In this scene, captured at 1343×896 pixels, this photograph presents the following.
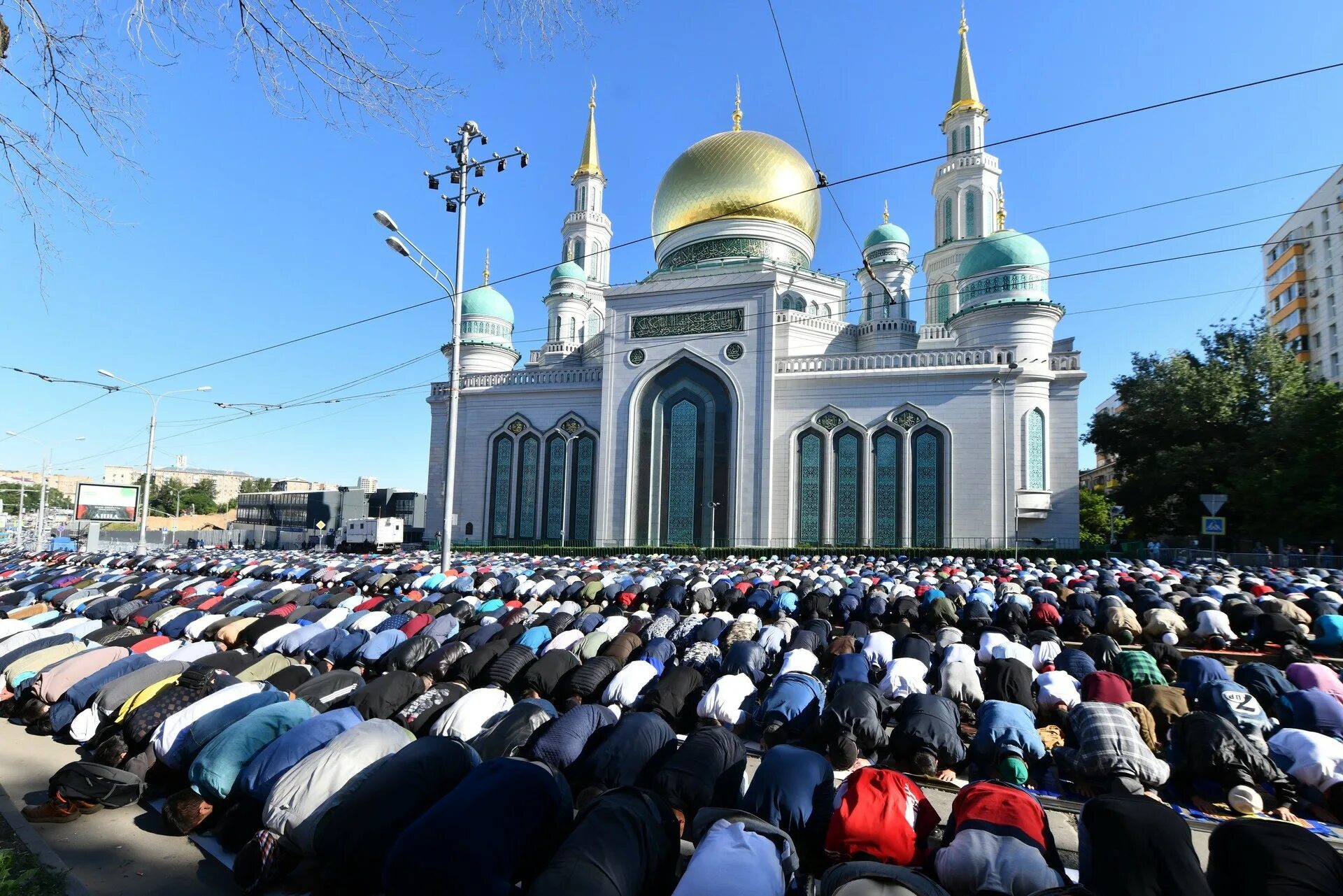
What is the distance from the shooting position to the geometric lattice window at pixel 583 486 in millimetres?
27438

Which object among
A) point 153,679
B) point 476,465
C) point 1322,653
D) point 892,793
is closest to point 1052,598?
point 1322,653

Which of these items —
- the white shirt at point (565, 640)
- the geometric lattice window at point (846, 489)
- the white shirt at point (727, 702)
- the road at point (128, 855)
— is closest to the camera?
the road at point (128, 855)

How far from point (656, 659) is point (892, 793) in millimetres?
4137

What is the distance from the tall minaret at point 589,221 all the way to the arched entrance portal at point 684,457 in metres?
11.7

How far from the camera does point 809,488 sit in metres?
24.8

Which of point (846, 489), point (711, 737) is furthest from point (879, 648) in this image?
point (846, 489)

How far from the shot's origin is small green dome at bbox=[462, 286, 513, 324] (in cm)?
3241

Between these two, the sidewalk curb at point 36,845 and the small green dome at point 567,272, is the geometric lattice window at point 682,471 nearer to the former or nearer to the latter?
the small green dome at point 567,272

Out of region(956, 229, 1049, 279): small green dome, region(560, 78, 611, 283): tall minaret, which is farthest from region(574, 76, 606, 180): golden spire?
region(956, 229, 1049, 279): small green dome

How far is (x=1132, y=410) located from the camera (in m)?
27.3

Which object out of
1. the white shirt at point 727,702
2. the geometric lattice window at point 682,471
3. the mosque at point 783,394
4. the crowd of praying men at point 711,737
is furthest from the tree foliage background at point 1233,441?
the white shirt at point 727,702

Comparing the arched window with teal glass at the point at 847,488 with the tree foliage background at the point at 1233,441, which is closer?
the tree foliage background at the point at 1233,441

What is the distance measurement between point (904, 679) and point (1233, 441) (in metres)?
25.6

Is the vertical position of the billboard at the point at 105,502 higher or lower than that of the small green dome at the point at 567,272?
lower
